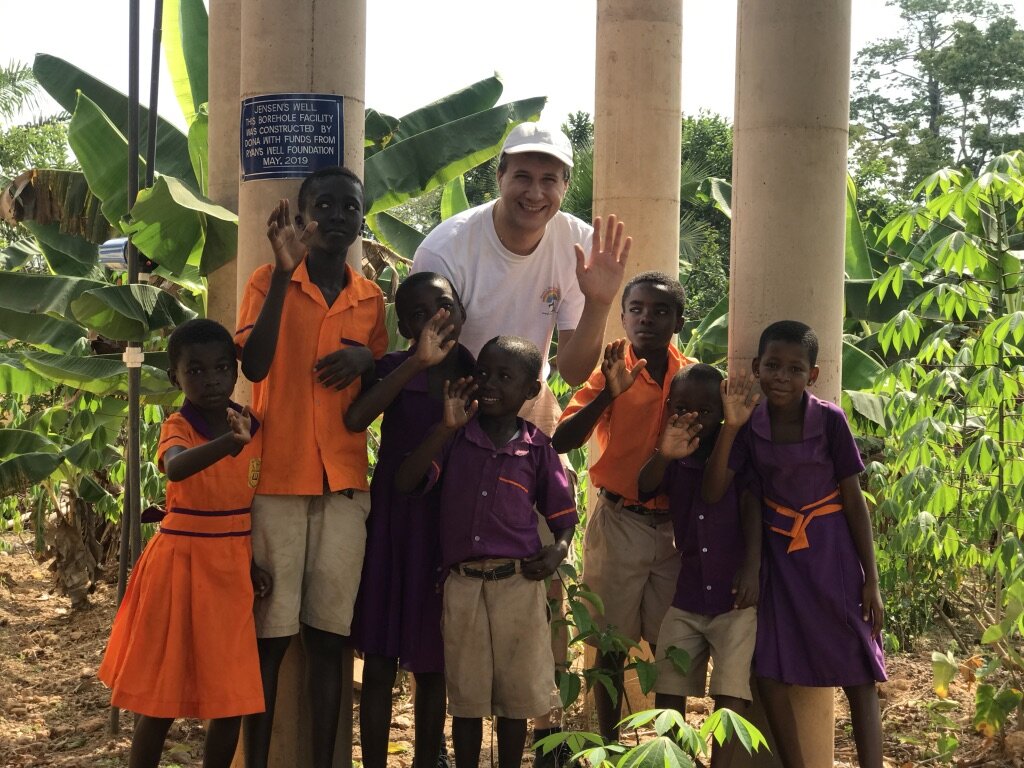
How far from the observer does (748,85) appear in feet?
14.0

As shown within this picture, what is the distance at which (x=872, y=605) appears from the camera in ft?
12.8

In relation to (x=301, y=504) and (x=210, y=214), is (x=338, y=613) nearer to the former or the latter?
(x=301, y=504)

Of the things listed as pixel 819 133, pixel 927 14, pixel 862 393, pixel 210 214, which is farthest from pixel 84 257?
pixel 927 14

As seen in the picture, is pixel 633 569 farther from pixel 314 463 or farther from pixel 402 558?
pixel 314 463

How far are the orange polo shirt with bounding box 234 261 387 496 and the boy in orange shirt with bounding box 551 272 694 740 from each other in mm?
843

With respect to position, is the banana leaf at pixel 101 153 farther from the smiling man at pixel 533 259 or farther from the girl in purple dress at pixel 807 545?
the girl in purple dress at pixel 807 545

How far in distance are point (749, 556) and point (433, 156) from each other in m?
4.85

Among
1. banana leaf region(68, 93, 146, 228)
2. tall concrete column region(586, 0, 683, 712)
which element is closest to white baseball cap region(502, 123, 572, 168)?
tall concrete column region(586, 0, 683, 712)

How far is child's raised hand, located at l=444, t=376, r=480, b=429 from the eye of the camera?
11.8 ft

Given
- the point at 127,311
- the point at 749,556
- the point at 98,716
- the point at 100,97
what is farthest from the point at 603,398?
the point at 100,97

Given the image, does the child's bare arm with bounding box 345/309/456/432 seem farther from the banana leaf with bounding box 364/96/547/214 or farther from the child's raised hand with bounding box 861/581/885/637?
the banana leaf with bounding box 364/96/547/214

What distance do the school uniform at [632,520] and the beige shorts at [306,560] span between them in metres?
0.94

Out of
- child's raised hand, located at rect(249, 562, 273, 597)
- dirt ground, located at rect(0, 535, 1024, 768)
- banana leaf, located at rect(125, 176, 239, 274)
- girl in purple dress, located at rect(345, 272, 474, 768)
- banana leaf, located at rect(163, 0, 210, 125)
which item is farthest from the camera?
banana leaf, located at rect(163, 0, 210, 125)

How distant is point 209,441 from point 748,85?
2286 mm
